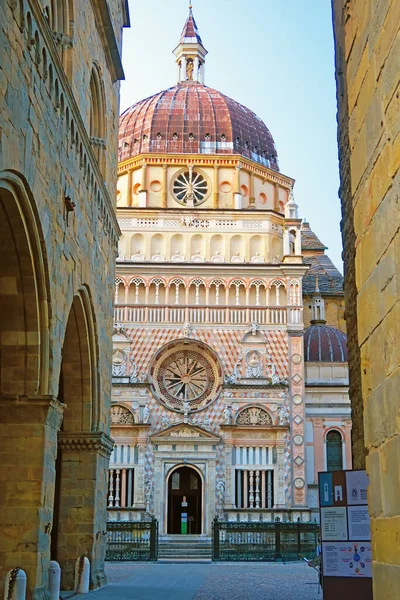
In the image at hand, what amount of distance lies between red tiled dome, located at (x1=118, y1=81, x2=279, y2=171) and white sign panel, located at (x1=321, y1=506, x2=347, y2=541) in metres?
35.1

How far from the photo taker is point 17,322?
487 inches

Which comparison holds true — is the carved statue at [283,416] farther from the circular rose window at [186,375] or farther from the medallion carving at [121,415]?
the medallion carving at [121,415]

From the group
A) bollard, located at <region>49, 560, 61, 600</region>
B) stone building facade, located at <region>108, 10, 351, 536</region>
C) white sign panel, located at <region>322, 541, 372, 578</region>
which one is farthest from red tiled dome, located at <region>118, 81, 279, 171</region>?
white sign panel, located at <region>322, 541, 372, 578</region>

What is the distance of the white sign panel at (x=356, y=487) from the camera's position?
394 inches

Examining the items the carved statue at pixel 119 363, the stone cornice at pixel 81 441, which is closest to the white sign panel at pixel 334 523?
the stone cornice at pixel 81 441

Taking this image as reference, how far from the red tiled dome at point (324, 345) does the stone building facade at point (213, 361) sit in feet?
0.30

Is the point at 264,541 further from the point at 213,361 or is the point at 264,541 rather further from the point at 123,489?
the point at 213,361

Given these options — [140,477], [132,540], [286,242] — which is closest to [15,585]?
[132,540]

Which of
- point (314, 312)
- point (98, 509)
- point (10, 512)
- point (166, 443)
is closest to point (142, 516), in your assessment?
point (166, 443)

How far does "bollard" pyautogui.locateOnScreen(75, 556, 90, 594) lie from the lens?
15953 mm

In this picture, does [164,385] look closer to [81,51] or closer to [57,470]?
[57,470]

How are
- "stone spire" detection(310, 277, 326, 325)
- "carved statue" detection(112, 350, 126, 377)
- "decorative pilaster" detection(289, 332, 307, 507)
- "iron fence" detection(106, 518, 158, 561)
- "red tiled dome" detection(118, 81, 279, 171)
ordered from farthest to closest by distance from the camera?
"stone spire" detection(310, 277, 326, 325) → "red tiled dome" detection(118, 81, 279, 171) → "carved statue" detection(112, 350, 126, 377) → "decorative pilaster" detection(289, 332, 307, 507) → "iron fence" detection(106, 518, 158, 561)

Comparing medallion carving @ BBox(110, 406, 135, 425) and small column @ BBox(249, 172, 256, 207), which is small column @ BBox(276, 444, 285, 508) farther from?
small column @ BBox(249, 172, 256, 207)

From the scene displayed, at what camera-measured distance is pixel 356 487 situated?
10180 millimetres
